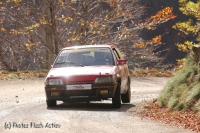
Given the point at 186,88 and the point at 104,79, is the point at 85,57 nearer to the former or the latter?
the point at 104,79

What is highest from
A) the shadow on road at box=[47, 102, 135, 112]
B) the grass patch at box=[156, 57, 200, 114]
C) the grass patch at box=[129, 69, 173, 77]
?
the grass patch at box=[156, 57, 200, 114]

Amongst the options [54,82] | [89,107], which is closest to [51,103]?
[54,82]

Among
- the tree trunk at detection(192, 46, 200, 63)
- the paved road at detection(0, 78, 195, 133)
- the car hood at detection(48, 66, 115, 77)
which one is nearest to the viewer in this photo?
the paved road at detection(0, 78, 195, 133)

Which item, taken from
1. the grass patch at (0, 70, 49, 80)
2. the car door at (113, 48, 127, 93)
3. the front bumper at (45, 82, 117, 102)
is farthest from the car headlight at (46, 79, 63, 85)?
the grass patch at (0, 70, 49, 80)

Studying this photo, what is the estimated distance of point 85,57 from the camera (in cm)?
1416

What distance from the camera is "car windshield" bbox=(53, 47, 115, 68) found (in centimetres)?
1402

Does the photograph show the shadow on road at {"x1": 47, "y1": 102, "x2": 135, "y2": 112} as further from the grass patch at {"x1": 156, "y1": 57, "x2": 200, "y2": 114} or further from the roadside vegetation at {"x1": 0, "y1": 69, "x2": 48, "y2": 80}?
the roadside vegetation at {"x1": 0, "y1": 69, "x2": 48, "y2": 80}

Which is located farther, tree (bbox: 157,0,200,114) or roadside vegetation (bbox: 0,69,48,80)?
roadside vegetation (bbox: 0,69,48,80)

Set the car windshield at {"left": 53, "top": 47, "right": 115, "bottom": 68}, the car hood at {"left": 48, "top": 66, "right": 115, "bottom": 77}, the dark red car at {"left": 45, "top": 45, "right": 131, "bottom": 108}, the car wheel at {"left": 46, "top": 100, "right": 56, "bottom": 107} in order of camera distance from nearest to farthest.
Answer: the dark red car at {"left": 45, "top": 45, "right": 131, "bottom": 108}, the car hood at {"left": 48, "top": 66, "right": 115, "bottom": 77}, the car wheel at {"left": 46, "top": 100, "right": 56, "bottom": 107}, the car windshield at {"left": 53, "top": 47, "right": 115, "bottom": 68}

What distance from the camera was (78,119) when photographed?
11.1 meters

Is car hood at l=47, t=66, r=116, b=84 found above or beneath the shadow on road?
above

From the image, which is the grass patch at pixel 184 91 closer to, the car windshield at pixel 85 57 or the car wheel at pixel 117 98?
the car wheel at pixel 117 98

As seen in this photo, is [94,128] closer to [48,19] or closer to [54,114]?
[54,114]

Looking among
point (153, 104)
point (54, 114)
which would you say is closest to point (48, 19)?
point (153, 104)
